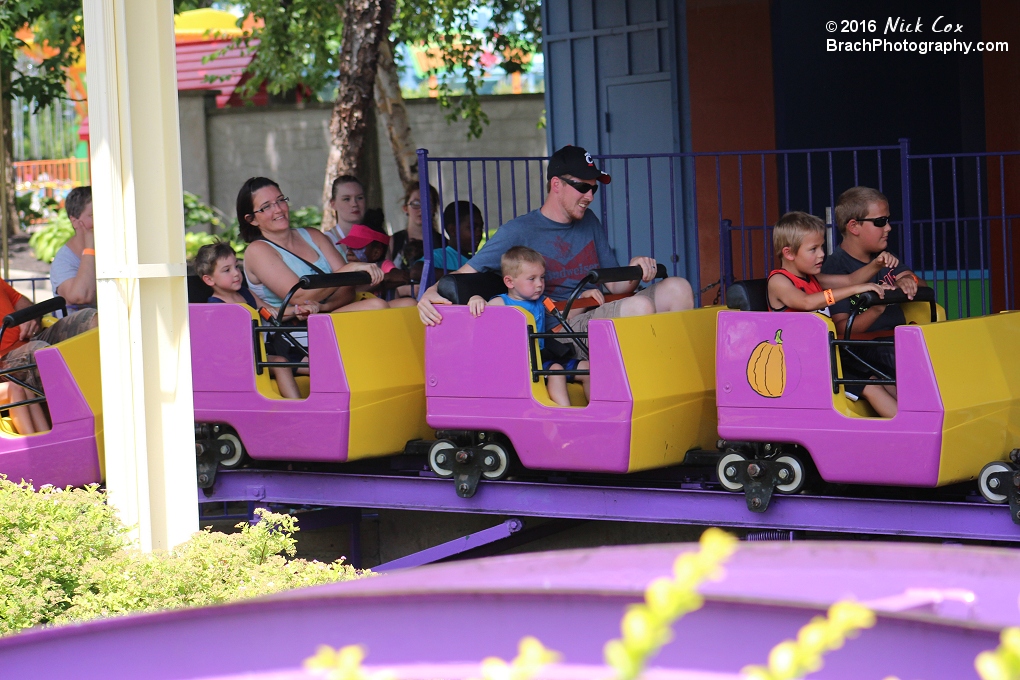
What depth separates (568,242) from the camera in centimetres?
516

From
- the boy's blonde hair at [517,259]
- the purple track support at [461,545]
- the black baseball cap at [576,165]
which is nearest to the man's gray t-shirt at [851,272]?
the black baseball cap at [576,165]

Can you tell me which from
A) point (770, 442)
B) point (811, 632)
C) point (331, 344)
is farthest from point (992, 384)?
point (811, 632)

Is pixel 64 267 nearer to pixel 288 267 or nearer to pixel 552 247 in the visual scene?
pixel 288 267

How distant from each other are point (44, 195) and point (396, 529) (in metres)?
16.5

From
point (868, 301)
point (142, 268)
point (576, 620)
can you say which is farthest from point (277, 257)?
point (576, 620)

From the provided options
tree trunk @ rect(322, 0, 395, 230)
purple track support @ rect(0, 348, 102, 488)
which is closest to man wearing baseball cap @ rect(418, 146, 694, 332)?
purple track support @ rect(0, 348, 102, 488)

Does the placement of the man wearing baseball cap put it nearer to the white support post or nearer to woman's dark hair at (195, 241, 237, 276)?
woman's dark hair at (195, 241, 237, 276)

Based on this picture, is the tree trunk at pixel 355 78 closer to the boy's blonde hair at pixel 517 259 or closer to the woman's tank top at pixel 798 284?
the boy's blonde hair at pixel 517 259

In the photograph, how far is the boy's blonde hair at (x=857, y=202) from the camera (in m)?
4.74

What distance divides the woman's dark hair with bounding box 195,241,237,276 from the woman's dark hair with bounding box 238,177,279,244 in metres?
0.13

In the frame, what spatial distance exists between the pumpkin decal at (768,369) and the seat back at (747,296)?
22 centimetres

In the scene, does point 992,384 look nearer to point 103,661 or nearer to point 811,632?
point 103,661

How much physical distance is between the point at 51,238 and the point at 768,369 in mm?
13404

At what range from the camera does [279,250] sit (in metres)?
5.54
